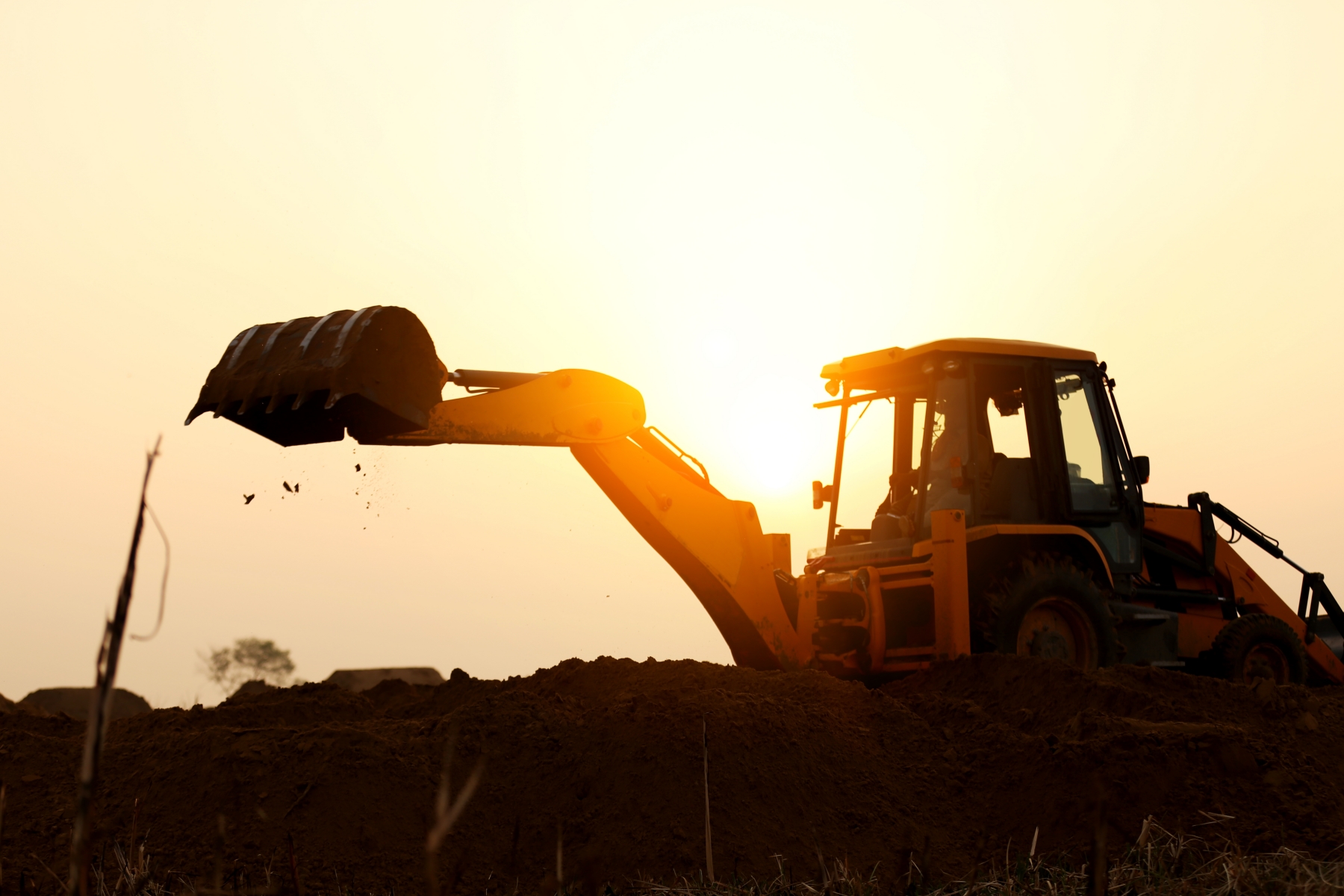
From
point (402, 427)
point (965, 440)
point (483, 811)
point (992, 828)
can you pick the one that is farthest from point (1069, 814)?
point (402, 427)

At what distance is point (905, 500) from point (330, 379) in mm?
4647

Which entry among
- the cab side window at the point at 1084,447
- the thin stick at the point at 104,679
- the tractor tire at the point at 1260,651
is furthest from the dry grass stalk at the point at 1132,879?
the tractor tire at the point at 1260,651

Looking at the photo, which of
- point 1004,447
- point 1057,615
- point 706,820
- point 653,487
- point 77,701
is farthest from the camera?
point 77,701

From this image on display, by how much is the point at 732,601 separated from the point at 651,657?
2.39 feet

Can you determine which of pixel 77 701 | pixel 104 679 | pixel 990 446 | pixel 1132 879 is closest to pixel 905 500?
pixel 990 446

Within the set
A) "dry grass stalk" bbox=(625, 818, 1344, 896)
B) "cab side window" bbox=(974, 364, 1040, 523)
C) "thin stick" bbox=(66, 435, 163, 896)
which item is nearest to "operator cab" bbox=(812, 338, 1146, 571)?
"cab side window" bbox=(974, 364, 1040, 523)

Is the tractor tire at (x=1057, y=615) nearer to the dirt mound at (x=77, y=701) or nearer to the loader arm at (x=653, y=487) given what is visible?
the loader arm at (x=653, y=487)

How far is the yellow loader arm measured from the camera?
5980mm

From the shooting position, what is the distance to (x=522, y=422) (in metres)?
6.89

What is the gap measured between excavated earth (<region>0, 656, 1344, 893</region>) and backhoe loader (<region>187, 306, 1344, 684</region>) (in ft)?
3.57

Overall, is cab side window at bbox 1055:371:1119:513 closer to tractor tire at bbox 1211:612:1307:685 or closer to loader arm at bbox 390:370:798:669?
tractor tire at bbox 1211:612:1307:685

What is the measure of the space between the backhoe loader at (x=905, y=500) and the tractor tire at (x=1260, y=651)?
0.02 metres

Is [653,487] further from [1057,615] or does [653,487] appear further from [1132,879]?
[1132,879]

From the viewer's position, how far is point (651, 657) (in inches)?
Answer: 285
